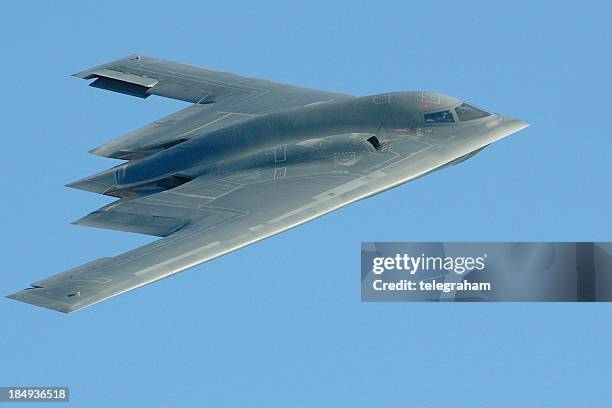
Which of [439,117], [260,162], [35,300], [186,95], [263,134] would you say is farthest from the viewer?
[186,95]

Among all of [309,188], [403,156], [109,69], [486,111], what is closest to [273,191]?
[309,188]

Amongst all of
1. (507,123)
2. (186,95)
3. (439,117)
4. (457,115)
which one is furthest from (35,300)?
(186,95)

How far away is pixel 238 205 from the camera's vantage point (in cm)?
3759

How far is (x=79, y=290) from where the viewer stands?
33156 mm

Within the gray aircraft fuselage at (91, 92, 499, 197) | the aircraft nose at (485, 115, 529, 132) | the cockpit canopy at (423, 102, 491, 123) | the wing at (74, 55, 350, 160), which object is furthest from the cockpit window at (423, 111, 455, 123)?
the wing at (74, 55, 350, 160)

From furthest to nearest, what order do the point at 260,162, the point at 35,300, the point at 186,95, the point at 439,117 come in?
the point at 186,95, the point at 439,117, the point at 260,162, the point at 35,300

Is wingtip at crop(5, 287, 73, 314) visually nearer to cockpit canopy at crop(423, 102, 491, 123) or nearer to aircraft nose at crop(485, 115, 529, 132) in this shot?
cockpit canopy at crop(423, 102, 491, 123)

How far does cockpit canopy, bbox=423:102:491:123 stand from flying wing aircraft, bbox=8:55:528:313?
0.03m

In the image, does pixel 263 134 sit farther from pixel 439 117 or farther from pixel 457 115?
pixel 457 115

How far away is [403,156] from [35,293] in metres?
10.5

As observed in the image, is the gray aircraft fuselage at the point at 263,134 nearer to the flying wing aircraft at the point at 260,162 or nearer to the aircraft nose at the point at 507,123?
the flying wing aircraft at the point at 260,162

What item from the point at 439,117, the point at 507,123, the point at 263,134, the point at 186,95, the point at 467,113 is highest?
the point at 186,95

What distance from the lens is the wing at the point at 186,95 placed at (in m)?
42.9

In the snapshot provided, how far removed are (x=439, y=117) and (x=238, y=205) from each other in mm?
6411
